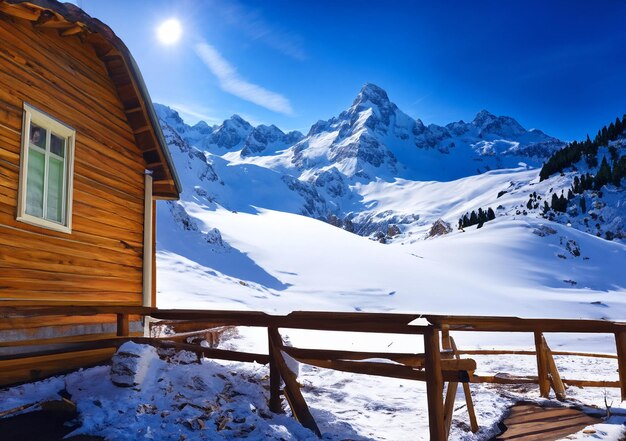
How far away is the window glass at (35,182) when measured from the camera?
6832 millimetres

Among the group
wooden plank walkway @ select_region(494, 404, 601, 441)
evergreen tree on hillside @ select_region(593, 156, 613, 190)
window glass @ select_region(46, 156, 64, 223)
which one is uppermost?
evergreen tree on hillside @ select_region(593, 156, 613, 190)

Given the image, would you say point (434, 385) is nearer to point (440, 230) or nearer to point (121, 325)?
point (121, 325)

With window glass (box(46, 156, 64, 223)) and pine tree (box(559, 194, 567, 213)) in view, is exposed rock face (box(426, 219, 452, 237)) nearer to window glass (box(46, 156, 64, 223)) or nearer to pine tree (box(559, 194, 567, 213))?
pine tree (box(559, 194, 567, 213))

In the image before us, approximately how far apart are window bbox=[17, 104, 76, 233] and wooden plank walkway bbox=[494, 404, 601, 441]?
722 cm

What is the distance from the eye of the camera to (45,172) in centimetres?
707

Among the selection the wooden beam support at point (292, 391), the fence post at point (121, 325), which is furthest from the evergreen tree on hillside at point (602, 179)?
the fence post at point (121, 325)

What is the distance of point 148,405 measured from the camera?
5082 millimetres

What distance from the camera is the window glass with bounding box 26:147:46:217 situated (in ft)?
22.4

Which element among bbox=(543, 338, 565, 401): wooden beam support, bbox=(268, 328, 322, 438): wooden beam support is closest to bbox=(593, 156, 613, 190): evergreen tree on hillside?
bbox=(543, 338, 565, 401): wooden beam support

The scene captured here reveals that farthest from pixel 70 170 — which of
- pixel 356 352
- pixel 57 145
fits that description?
pixel 356 352

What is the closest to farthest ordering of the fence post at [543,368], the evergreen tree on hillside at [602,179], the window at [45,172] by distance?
the window at [45,172]
the fence post at [543,368]
the evergreen tree on hillside at [602,179]

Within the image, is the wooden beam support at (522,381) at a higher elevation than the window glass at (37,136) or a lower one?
lower

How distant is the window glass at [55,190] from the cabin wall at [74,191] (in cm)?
23

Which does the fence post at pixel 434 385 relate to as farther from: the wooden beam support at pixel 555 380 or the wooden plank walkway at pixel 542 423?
the wooden beam support at pixel 555 380
